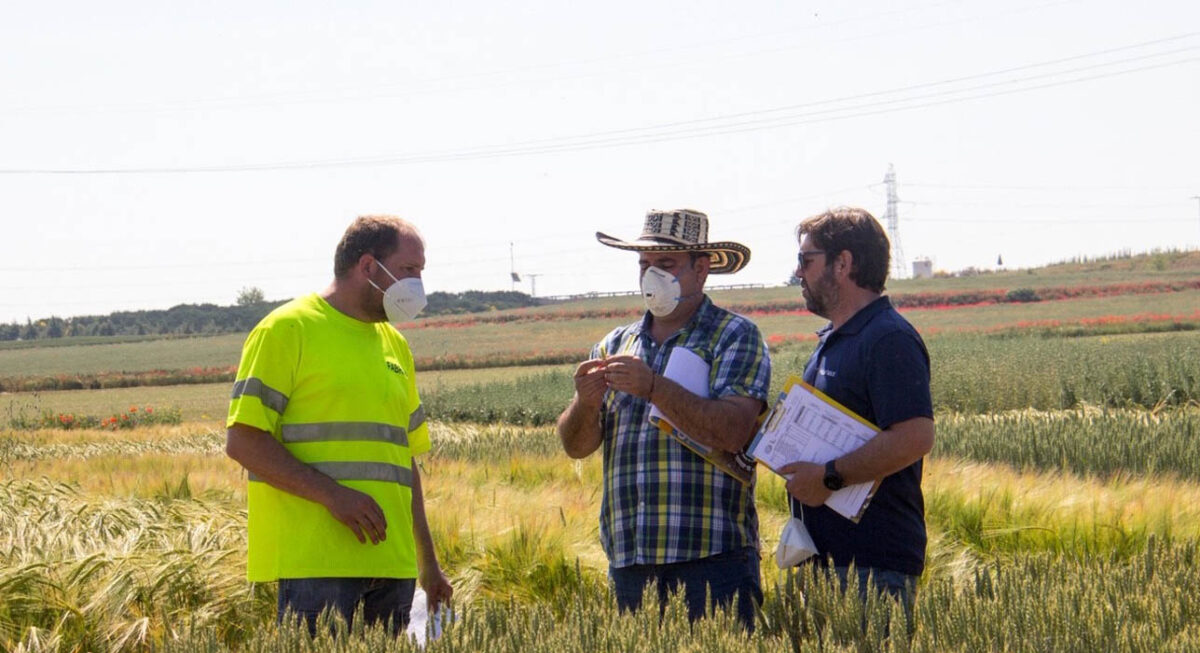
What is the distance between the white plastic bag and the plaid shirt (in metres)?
0.26

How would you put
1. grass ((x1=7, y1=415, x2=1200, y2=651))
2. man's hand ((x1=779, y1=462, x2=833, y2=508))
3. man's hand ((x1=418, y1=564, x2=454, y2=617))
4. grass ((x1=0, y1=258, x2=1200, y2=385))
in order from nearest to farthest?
grass ((x1=7, y1=415, x2=1200, y2=651)), man's hand ((x1=779, y1=462, x2=833, y2=508)), man's hand ((x1=418, y1=564, x2=454, y2=617)), grass ((x1=0, y1=258, x2=1200, y2=385))

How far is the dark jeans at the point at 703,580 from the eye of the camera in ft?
13.7

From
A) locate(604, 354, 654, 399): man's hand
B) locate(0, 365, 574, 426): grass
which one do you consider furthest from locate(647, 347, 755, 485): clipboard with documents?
locate(0, 365, 574, 426): grass

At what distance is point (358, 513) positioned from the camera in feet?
13.1

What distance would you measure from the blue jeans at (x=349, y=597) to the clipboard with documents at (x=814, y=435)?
1.31 metres

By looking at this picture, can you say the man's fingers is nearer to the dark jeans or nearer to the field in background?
the field in background

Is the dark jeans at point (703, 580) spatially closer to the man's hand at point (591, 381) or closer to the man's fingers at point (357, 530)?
the man's hand at point (591, 381)

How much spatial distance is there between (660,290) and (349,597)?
1497 mm

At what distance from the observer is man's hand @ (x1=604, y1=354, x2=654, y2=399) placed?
4039 millimetres

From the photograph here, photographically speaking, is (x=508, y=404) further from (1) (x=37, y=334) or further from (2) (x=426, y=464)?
(1) (x=37, y=334)

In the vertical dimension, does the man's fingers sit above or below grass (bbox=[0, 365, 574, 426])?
above

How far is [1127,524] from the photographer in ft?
19.1

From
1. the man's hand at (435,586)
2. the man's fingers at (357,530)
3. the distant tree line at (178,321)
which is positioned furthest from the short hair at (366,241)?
the distant tree line at (178,321)

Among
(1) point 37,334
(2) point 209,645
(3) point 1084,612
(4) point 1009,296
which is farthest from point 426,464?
(1) point 37,334
